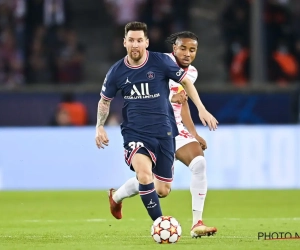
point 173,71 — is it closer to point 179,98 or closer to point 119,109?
point 179,98

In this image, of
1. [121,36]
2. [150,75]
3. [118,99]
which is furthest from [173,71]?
[121,36]

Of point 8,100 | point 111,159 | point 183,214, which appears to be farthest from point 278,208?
point 8,100

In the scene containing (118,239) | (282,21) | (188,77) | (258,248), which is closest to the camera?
(258,248)

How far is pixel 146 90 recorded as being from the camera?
8781mm

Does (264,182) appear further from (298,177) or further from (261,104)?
(261,104)

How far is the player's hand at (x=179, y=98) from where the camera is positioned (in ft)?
31.1

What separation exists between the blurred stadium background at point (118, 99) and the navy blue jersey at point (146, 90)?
22.6 ft

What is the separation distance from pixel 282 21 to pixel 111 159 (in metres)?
5.74

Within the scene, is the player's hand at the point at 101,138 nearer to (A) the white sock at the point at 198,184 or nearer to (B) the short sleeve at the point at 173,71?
(B) the short sleeve at the point at 173,71

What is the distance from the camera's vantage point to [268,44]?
65.0 ft

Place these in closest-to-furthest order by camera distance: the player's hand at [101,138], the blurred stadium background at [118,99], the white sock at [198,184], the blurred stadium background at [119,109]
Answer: the player's hand at [101,138], the white sock at [198,184], the blurred stadium background at [119,109], the blurred stadium background at [118,99]

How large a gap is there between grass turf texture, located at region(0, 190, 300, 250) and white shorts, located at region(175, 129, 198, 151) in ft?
2.88

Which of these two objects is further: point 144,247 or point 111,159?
point 111,159

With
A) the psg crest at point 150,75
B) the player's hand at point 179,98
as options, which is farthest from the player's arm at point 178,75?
the player's hand at point 179,98
